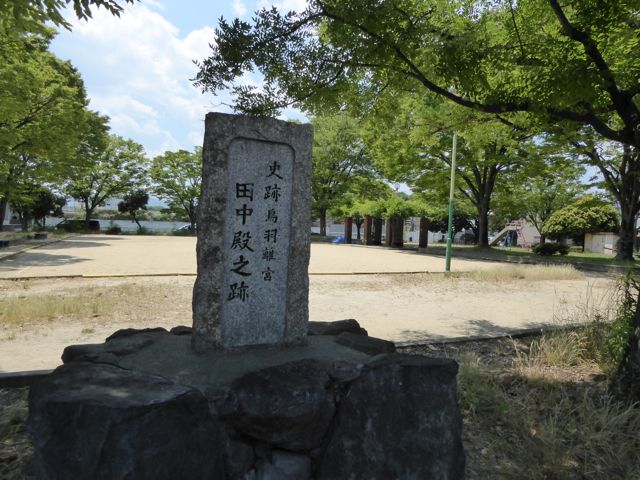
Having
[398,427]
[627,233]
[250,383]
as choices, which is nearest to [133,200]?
[627,233]

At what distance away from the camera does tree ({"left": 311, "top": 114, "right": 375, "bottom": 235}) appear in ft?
113

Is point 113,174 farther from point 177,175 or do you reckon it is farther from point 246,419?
point 246,419

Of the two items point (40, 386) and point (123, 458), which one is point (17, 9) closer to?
point (40, 386)

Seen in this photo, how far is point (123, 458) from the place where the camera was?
207 centimetres

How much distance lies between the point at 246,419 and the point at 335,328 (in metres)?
1.91

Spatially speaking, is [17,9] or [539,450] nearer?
[539,450]

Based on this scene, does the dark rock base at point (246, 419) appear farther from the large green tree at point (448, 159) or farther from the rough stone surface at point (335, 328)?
the large green tree at point (448, 159)

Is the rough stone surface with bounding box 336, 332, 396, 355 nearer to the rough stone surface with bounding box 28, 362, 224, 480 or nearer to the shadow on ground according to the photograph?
the rough stone surface with bounding box 28, 362, 224, 480

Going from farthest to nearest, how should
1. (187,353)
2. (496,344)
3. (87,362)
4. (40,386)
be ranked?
1. (496,344)
2. (187,353)
3. (87,362)
4. (40,386)

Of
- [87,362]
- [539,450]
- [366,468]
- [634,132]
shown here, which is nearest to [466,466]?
[539,450]

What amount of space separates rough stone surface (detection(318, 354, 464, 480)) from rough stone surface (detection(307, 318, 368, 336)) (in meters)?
1.47

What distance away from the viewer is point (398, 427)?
2.65 m

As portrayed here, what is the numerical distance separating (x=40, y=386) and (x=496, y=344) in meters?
5.17

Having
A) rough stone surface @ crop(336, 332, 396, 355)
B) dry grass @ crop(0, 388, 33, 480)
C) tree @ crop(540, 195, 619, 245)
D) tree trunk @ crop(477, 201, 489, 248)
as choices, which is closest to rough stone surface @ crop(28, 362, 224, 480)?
dry grass @ crop(0, 388, 33, 480)
